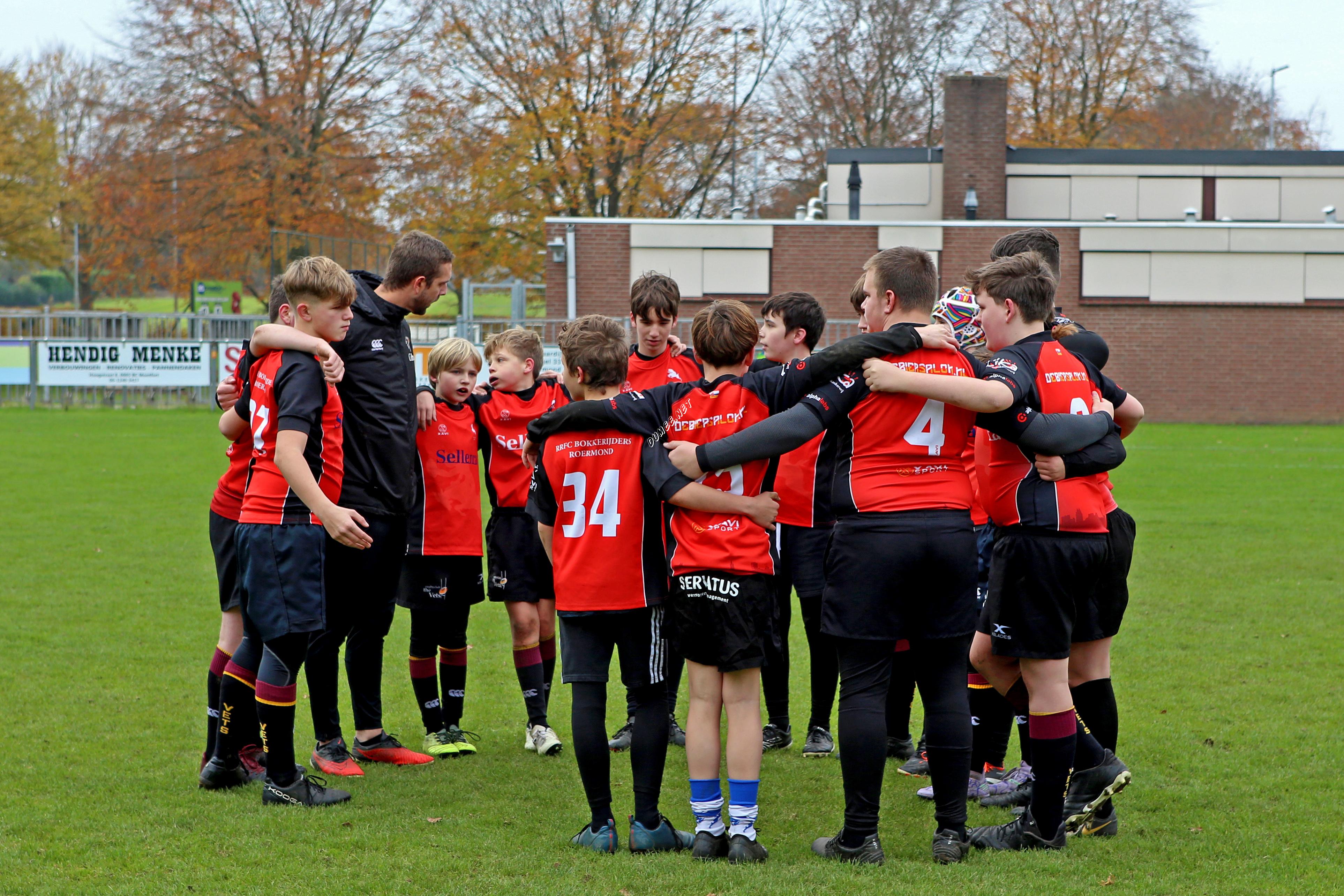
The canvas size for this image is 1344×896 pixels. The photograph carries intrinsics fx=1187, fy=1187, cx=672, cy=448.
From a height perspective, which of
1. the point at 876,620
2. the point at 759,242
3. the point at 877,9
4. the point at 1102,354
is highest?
the point at 877,9

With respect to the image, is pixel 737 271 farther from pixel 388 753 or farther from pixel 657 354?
pixel 388 753

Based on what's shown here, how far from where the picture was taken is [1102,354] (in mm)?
4375

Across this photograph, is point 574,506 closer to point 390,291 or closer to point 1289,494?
point 390,291

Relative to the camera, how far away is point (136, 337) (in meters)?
26.4

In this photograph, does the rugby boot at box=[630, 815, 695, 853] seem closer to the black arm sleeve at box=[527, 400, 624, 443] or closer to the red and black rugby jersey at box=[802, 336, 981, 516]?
the red and black rugby jersey at box=[802, 336, 981, 516]

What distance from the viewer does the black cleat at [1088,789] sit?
4293 millimetres

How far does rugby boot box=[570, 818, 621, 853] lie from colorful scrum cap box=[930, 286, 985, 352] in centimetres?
234

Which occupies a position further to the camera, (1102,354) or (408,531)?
(408,531)

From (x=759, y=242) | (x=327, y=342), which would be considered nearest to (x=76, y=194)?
(x=759, y=242)

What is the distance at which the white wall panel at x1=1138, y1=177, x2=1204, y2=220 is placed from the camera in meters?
30.2

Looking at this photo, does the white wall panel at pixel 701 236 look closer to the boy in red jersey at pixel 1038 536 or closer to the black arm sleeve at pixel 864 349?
the boy in red jersey at pixel 1038 536

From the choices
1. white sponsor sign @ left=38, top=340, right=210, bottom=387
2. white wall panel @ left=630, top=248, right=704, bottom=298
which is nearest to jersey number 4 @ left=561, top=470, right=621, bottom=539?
white sponsor sign @ left=38, top=340, right=210, bottom=387

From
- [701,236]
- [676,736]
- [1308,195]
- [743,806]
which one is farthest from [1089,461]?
[1308,195]

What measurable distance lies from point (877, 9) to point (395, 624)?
121ft
